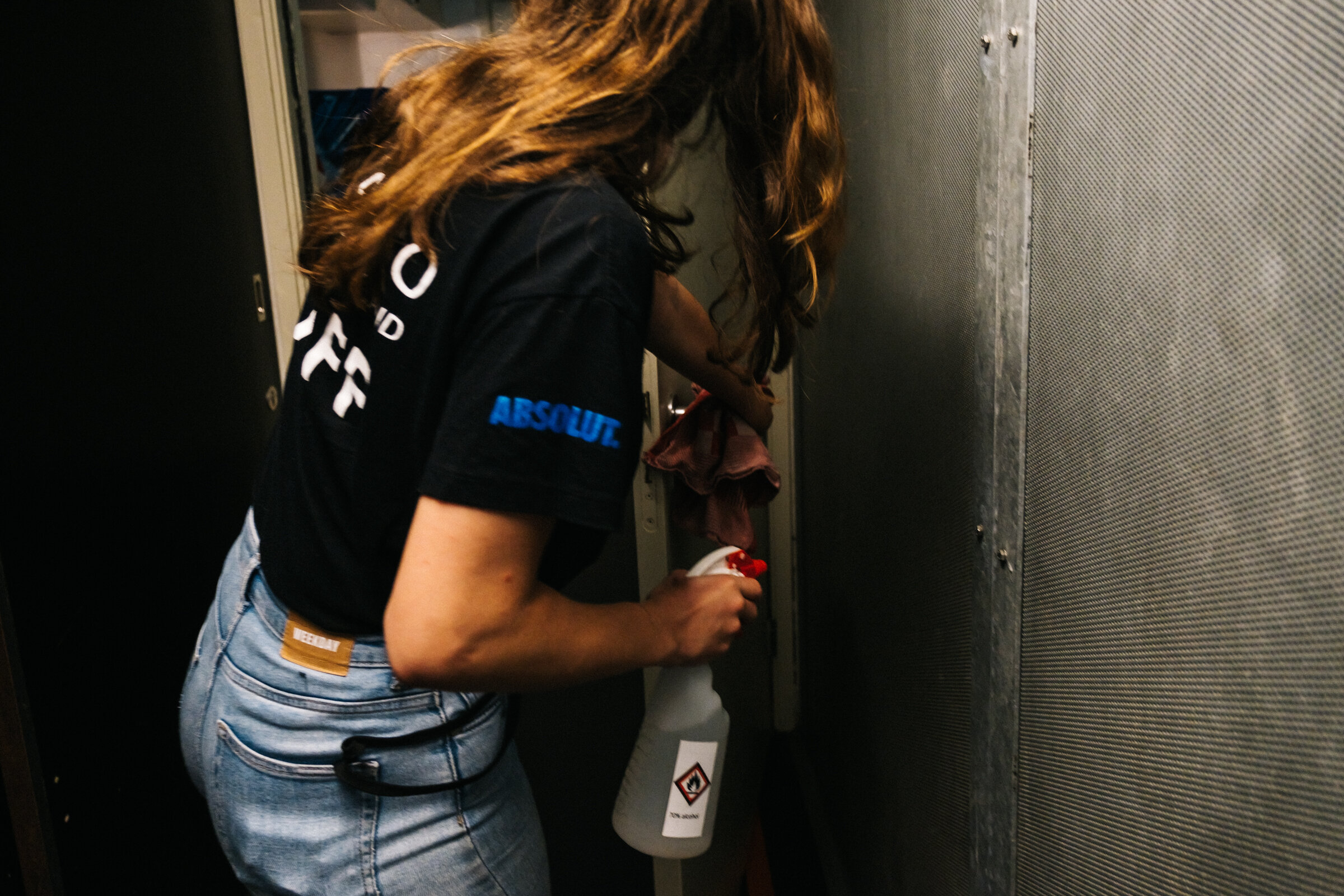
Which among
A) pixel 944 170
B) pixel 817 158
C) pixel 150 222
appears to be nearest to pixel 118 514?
pixel 150 222

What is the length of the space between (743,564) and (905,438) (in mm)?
247

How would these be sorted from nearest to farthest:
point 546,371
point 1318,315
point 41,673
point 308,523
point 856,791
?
point 1318,315
point 546,371
point 308,523
point 41,673
point 856,791

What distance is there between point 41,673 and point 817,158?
1003 mm

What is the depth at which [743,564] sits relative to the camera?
1.04 m

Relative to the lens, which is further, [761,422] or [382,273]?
[761,422]

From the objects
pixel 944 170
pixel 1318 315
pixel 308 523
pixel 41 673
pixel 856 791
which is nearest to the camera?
pixel 1318 315

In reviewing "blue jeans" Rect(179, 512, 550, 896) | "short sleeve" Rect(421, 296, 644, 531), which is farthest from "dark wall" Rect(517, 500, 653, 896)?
"short sleeve" Rect(421, 296, 644, 531)

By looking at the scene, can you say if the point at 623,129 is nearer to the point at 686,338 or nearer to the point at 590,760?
the point at 686,338

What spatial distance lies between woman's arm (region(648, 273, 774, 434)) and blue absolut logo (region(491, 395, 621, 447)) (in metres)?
0.21

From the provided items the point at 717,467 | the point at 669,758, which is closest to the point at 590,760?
the point at 669,758

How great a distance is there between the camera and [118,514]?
118 cm

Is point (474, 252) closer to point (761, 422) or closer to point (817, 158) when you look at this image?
point (817, 158)

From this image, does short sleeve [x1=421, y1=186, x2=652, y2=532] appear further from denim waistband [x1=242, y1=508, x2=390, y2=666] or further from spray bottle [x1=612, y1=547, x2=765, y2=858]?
spray bottle [x1=612, y1=547, x2=765, y2=858]

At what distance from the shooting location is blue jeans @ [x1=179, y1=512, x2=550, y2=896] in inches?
30.0
